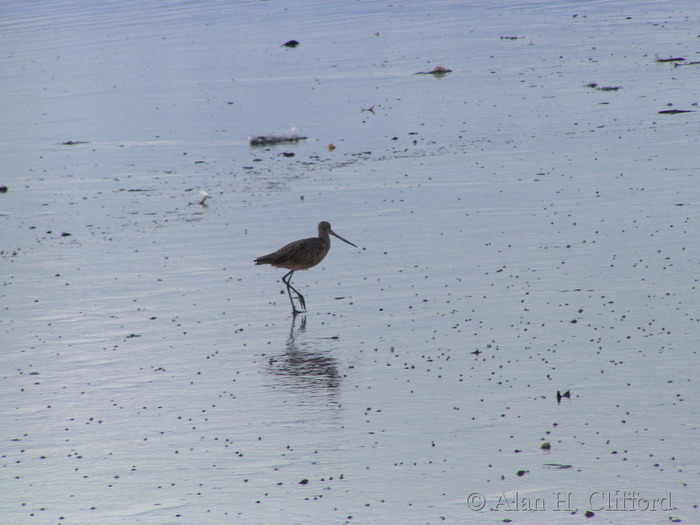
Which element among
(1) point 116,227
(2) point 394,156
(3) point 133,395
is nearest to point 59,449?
(3) point 133,395

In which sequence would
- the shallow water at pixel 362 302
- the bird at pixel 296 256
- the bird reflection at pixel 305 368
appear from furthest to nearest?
the bird at pixel 296 256
the bird reflection at pixel 305 368
the shallow water at pixel 362 302

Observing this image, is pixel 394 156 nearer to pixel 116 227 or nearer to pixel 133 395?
pixel 116 227

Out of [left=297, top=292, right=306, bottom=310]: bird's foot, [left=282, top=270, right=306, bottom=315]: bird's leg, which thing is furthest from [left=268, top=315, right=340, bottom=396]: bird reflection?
[left=297, top=292, right=306, bottom=310]: bird's foot

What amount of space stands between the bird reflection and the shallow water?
0.04 meters

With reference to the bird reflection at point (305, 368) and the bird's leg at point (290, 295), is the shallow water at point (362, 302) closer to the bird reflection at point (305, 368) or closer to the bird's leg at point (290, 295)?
the bird reflection at point (305, 368)

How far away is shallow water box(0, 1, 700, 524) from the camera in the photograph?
11.1m

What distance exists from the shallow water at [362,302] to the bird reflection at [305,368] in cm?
4

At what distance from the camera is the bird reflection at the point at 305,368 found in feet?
45.3

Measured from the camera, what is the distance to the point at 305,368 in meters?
14.5

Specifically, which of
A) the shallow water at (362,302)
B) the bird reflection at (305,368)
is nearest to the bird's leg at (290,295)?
the shallow water at (362,302)

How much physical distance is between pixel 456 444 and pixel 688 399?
2.64 metres

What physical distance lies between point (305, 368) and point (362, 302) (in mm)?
2661

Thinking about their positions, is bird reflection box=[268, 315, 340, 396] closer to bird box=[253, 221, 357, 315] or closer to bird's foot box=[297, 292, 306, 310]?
bird's foot box=[297, 292, 306, 310]

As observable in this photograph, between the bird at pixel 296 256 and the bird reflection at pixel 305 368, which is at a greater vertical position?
the bird at pixel 296 256
